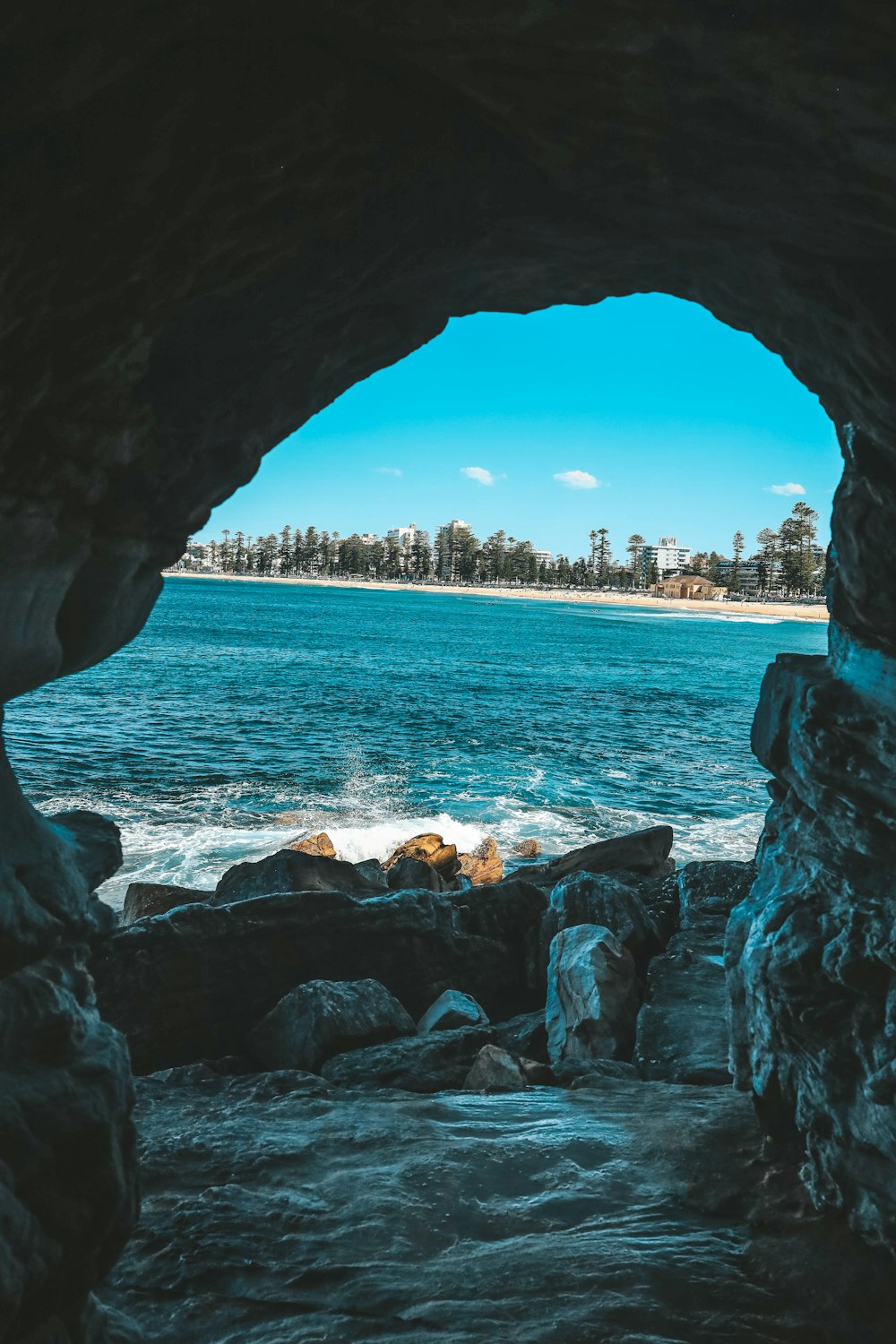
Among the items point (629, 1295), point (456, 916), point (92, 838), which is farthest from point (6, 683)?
point (456, 916)

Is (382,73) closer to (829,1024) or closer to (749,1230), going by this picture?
(829,1024)

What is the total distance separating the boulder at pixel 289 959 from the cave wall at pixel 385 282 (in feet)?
17.7

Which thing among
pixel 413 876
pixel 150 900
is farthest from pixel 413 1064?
pixel 413 876

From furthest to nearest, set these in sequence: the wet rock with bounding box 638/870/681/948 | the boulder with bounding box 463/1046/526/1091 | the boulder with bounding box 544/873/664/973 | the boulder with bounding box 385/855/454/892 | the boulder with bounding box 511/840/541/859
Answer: the boulder with bounding box 511/840/541/859, the boulder with bounding box 385/855/454/892, the wet rock with bounding box 638/870/681/948, the boulder with bounding box 544/873/664/973, the boulder with bounding box 463/1046/526/1091

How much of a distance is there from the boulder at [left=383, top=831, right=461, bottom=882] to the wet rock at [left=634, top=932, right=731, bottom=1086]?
7.76 m

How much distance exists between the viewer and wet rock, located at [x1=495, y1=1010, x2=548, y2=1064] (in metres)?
9.99

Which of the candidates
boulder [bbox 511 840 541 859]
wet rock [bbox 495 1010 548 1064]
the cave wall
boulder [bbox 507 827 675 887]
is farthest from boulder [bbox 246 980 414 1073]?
boulder [bbox 511 840 541 859]

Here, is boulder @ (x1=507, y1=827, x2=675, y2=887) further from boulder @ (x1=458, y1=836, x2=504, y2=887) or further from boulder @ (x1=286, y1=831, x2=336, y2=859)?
boulder @ (x1=286, y1=831, x2=336, y2=859)

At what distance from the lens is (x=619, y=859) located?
58.7 feet

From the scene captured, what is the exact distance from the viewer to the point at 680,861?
2038 centimetres

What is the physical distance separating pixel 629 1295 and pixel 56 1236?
3.48m

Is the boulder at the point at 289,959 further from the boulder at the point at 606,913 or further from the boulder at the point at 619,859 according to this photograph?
the boulder at the point at 619,859

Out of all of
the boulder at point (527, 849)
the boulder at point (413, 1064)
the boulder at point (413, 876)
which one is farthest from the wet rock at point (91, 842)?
the boulder at point (527, 849)

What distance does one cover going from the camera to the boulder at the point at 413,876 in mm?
16688
